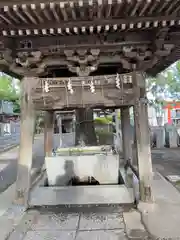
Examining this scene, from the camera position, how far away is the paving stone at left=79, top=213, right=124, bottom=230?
6.14m

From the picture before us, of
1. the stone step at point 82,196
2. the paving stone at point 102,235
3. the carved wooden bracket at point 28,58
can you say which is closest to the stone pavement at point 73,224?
the paving stone at point 102,235

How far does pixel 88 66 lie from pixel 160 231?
3601 millimetres

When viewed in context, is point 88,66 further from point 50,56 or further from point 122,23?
point 122,23

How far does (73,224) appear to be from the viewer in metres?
6.32

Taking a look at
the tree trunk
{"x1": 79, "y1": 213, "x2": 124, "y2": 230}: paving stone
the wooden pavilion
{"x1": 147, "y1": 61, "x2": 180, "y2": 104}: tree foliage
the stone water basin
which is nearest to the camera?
the wooden pavilion

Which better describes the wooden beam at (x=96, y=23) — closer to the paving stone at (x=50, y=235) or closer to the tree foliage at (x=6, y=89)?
the paving stone at (x=50, y=235)

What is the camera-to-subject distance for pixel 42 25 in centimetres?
601

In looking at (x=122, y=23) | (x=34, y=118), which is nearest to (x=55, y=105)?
(x=34, y=118)

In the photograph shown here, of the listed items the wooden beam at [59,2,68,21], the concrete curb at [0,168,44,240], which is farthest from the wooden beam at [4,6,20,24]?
the concrete curb at [0,168,44,240]

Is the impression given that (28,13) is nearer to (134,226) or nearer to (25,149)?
(25,149)

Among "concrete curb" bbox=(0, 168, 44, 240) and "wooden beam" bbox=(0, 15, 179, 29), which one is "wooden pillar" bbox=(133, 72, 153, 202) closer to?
"wooden beam" bbox=(0, 15, 179, 29)

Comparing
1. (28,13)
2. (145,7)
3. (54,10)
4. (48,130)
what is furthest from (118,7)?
(48,130)

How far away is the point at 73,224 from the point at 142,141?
7.38 ft

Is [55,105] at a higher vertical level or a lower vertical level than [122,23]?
lower
